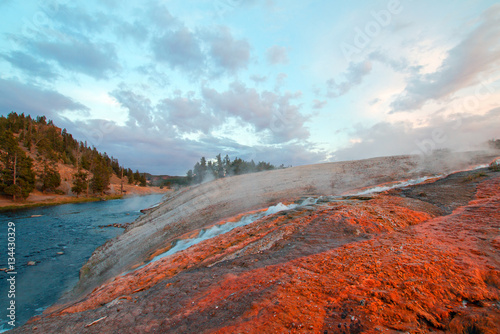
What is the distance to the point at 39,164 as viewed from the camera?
6141cm

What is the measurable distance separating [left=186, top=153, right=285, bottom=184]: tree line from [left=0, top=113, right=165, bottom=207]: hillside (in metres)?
22.5

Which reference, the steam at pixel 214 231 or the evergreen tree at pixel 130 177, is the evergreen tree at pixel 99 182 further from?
the steam at pixel 214 231

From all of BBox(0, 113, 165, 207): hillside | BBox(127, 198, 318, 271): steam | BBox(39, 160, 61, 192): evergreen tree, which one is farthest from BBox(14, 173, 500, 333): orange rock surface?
BBox(39, 160, 61, 192): evergreen tree

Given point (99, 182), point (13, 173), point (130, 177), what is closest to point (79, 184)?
point (99, 182)

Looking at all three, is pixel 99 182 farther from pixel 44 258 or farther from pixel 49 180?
pixel 44 258

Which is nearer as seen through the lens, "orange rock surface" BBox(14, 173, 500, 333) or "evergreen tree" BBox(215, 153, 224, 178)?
"orange rock surface" BBox(14, 173, 500, 333)

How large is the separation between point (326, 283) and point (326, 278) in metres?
0.20

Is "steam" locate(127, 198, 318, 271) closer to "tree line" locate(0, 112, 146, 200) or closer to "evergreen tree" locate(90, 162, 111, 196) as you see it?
"tree line" locate(0, 112, 146, 200)

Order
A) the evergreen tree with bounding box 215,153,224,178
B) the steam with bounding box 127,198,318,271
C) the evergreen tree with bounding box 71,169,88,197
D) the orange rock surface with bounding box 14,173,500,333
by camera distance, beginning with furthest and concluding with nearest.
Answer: the evergreen tree with bounding box 215,153,224,178
the evergreen tree with bounding box 71,169,88,197
the steam with bounding box 127,198,318,271
the orange rock surface with bounding box 14,173,500,333

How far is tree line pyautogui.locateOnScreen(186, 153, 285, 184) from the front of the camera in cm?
8700

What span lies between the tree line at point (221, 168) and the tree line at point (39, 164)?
33470 mm

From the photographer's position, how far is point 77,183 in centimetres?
5516

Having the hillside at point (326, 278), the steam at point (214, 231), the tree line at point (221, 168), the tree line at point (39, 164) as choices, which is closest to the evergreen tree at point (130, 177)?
the tree line at point (39, 164)

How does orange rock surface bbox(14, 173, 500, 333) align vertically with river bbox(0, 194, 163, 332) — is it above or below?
above
